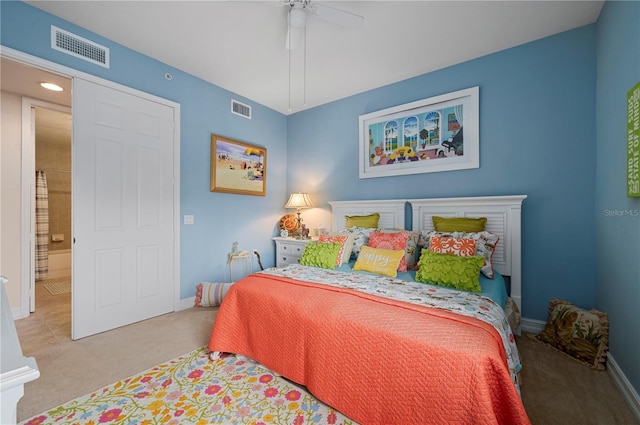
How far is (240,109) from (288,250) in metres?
2.11

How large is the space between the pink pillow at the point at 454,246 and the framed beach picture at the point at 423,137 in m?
0.95

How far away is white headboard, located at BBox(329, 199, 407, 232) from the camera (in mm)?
3227

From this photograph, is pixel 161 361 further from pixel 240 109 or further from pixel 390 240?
pixel 240 109

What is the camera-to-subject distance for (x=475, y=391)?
3.55 ft

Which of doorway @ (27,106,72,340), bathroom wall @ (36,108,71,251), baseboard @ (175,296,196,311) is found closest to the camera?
baseboard @ (175,296,196,311)

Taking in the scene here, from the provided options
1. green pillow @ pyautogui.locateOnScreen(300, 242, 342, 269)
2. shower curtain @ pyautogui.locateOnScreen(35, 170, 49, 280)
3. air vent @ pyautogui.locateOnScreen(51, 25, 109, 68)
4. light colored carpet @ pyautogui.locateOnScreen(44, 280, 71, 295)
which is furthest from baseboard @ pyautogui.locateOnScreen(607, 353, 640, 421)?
shower curtain @ pyautogui.locateOnScreen(35, 170, 49, 280)

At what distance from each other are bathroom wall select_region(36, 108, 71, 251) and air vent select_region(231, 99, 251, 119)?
2.88 metres

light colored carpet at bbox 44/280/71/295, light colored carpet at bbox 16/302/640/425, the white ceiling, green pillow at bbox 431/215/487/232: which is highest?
the white ceiling

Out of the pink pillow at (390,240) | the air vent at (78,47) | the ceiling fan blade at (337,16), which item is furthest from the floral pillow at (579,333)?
the air vent at (78,47)

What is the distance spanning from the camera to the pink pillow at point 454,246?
2.26m

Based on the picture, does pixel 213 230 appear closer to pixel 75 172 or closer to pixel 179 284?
pixel 179 284

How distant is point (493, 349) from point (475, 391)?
20 cm

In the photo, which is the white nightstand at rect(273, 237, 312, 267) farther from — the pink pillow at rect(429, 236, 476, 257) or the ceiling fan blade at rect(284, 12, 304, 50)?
the ceiling fan blade at rect(284, 12, 304, 50)

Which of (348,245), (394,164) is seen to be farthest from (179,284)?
(394,164)
